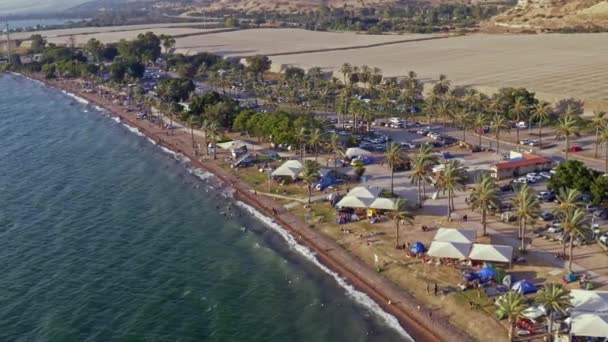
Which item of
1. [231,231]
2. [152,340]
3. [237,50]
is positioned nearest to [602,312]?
[152,340]

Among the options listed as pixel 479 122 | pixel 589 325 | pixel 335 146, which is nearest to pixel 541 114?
pixel 479 122

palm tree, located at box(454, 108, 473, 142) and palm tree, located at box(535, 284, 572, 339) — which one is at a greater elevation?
palm tree, located at box(454, 108, 473, 142)

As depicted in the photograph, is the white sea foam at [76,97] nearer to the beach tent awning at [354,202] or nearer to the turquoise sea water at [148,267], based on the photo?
the turquoise sea water at [148,267]

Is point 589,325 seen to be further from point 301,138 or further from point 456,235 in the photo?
point 301,138

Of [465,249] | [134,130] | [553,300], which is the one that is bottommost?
[465,249]

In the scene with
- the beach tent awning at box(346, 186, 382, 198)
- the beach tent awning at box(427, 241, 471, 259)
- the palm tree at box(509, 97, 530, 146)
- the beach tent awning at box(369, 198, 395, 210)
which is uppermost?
the palm tree at box(509, 97, 530, 146)

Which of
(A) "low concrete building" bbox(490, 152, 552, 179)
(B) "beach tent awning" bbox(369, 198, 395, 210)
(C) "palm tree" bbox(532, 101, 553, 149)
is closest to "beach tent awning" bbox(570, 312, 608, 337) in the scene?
(B) "beach tent awning" bbox(369, 198, 395, 210)

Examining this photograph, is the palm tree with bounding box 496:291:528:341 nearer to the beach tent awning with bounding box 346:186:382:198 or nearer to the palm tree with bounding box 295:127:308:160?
the beach tent awning with bounding box 346:186:382:198

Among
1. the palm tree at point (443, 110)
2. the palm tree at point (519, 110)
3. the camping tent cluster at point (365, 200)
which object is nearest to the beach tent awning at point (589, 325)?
the camping tent cluster at point (365, 200)
